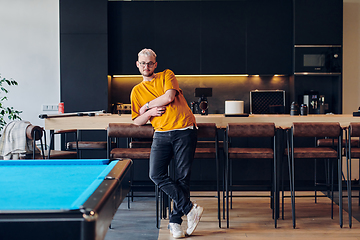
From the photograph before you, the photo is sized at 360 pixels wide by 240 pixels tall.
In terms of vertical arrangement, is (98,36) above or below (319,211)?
above

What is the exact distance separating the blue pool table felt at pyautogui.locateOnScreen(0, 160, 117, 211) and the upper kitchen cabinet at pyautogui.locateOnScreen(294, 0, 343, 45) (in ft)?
12.5

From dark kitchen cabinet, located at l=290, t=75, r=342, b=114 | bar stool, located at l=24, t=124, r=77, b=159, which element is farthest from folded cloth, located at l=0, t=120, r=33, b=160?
dark kitchen cabinet, located at l=290, t=75, r=342, b=114

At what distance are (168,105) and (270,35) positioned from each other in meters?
2.83

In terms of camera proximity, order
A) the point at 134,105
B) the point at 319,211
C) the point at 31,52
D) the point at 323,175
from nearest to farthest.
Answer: the point at 134,105, the point at 319,211, the point at 323,175, the point at 31,52

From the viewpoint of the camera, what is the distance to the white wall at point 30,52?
16.3 feet

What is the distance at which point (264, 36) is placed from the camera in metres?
4.65

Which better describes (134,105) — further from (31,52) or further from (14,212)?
(31,52)

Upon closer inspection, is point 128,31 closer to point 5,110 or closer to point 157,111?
point 5,110

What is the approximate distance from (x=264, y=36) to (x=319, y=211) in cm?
256

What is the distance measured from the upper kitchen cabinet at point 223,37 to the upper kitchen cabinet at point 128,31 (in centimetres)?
79

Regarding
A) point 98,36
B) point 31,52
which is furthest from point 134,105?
point 31,52

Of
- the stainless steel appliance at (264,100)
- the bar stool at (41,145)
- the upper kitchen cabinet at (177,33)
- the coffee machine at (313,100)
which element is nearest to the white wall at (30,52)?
the upper kitchen cabinet at (177,33)

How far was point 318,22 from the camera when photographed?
4.48 metres

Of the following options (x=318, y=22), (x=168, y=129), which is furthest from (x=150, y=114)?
(x=318, y=22)
